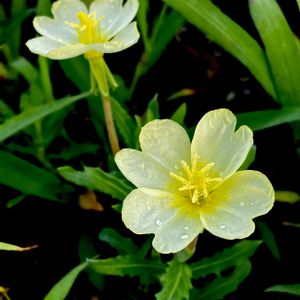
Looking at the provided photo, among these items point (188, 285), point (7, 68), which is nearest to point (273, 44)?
point (188, 285)

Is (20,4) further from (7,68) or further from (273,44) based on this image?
(273,44)

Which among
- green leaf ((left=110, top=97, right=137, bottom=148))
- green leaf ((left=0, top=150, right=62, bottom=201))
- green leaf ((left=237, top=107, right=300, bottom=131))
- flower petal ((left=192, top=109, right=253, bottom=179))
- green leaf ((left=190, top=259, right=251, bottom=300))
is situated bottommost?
green leaf ((left=190, top=259, right=251, bottom=300))

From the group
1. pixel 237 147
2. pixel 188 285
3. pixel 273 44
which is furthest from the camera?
pixel 273 44

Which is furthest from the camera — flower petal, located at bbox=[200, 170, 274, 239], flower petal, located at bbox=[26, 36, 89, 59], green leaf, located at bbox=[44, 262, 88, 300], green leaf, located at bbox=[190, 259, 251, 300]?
green leaf, located at bbox=[190, 259, 251, 300]

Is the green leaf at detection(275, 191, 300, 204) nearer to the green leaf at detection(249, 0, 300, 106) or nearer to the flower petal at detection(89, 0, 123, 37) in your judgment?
the green leaf at detection(249, 0, 300, 106)

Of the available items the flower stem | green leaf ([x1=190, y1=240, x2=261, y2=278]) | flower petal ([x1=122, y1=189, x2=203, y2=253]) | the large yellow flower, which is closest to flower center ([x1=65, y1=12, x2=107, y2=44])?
the large yellow flower

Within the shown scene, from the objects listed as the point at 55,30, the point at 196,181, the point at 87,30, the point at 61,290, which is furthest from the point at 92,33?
the point at 61,290

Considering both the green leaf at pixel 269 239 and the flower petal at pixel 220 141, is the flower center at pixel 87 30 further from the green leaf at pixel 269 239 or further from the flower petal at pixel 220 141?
the green leaf at pixel 269 239
